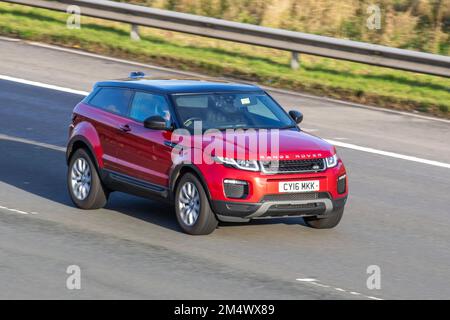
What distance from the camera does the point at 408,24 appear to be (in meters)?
27.8

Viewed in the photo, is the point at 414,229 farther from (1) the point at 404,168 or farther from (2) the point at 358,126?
(2) the point at 358,126

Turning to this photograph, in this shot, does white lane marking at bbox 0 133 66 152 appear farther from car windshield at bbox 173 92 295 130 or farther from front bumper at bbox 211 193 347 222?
front bumper at bbox 211 193 347 222

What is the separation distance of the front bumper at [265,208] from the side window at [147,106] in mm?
1443

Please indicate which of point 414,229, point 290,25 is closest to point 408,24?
point 290,25

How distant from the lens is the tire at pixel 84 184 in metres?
14.0

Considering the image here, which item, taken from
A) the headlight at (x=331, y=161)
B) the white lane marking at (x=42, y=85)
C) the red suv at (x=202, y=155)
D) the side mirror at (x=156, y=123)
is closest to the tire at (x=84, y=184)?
the red suv at (x=202, y=155)

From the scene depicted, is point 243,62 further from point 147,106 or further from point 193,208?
point 193,208

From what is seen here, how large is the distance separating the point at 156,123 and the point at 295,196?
177 cm

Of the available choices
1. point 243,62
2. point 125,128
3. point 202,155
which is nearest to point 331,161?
point 202,155

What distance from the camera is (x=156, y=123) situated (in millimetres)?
12953

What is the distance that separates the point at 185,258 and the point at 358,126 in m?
8.35

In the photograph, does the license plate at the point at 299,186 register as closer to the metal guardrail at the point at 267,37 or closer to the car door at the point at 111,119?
the car door at the point at 111,119

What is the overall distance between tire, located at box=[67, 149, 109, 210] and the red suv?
0.04ft

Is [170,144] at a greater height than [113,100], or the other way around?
[113,100]
